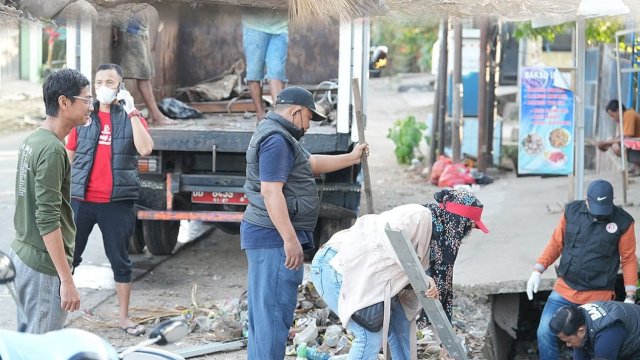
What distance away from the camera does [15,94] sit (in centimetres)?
1983

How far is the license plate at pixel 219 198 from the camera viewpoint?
7.92m

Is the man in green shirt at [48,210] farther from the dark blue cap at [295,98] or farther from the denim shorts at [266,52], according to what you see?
the denim shorts at [266,52]

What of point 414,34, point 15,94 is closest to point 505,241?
point 15,94

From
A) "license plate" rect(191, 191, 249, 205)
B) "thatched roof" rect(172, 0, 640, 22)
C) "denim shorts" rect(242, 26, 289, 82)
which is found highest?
"thatched roof" rect(172, 0, 640, 22)

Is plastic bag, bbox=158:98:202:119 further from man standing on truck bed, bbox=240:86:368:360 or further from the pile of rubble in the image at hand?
man standing on truck bed, bbox=240:86:368:360

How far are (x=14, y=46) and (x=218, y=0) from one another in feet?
44.0

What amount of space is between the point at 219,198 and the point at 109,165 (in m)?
1.74

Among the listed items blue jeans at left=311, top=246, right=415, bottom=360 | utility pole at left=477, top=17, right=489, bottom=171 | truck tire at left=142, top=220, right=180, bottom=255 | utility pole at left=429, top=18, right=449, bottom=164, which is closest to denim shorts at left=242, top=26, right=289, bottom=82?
truck tire at left=142, top=220, right=180, bottom=255

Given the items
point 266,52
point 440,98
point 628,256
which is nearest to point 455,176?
point 440,98

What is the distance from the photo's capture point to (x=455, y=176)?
13.1 metres

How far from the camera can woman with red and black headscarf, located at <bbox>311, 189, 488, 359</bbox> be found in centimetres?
480

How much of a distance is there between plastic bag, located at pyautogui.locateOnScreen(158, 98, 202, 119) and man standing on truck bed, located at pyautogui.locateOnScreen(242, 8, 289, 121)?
675mm

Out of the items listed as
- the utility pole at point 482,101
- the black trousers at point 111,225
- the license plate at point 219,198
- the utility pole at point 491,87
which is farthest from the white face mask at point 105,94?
the utility pole at point 491,87

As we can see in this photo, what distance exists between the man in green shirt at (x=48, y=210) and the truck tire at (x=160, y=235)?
449 centimetres
